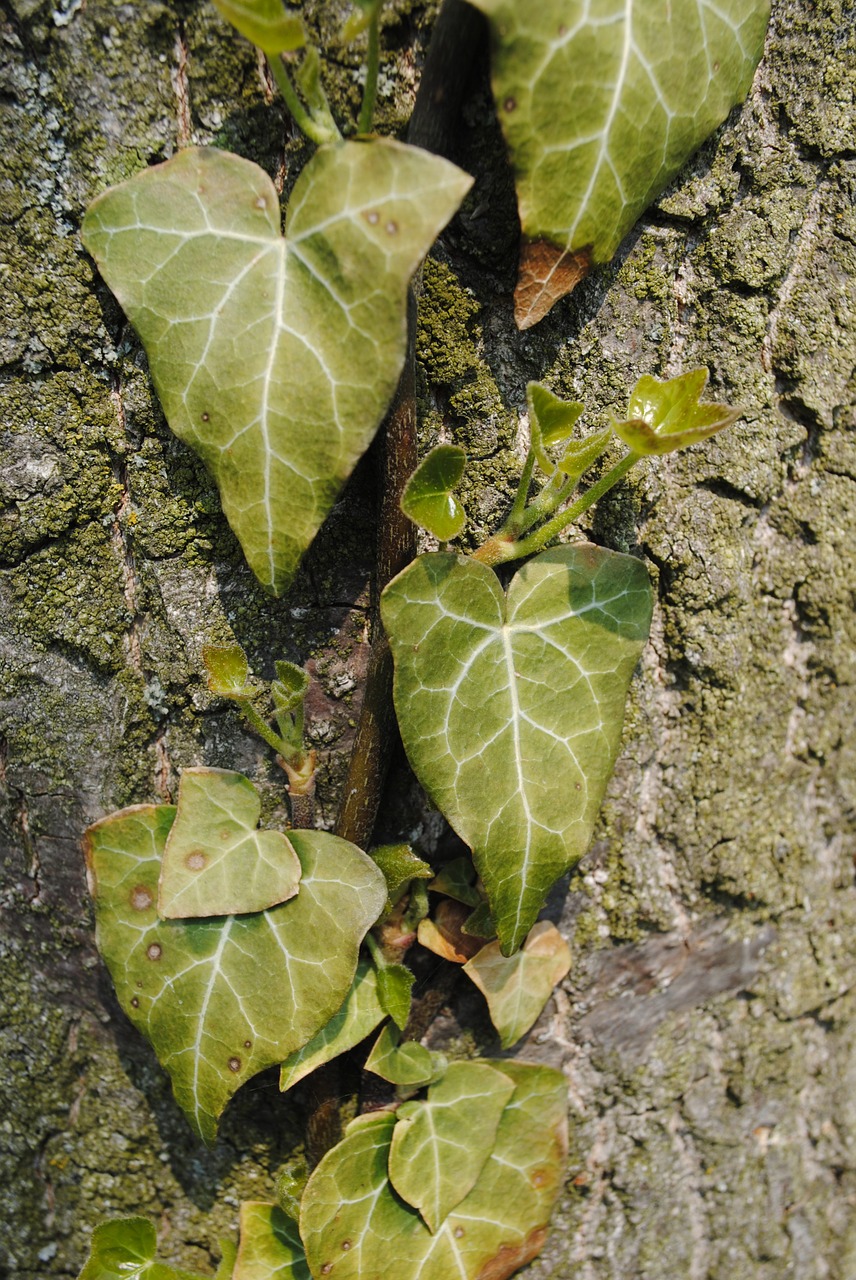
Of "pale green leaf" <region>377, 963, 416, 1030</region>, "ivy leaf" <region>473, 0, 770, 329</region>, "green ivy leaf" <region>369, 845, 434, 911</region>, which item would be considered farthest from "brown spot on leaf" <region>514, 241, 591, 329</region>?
"pale green leaf" <region>377, 963, 416, 1030</region>

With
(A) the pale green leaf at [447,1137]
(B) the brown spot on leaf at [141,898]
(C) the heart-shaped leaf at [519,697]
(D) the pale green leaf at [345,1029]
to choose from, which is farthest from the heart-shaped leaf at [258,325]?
(A) the pale green leaf at [447,1137]

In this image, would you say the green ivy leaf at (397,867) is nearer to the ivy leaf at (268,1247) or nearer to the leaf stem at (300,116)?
the ivy leaf at (268,1247)

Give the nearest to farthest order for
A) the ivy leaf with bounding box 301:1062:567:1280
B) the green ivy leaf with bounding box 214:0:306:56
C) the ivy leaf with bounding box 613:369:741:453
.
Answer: the green ivy leaf with bounding box 214:0:306:56 < the ivy leaf with bounding box 613:369:741:453 < the ivy leaf with bounding box 301:1062:567:1280

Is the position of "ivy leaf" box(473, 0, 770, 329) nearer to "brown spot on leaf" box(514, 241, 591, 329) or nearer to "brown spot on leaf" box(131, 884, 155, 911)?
"brown spot on leaf" box(514, 241, 591, 329)

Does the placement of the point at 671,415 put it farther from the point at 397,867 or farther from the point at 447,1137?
the point at 447,1137

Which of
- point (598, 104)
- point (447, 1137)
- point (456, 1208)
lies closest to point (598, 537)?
point (598, 104)

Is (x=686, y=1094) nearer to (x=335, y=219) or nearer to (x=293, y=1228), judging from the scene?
(x=293, y=1228)
